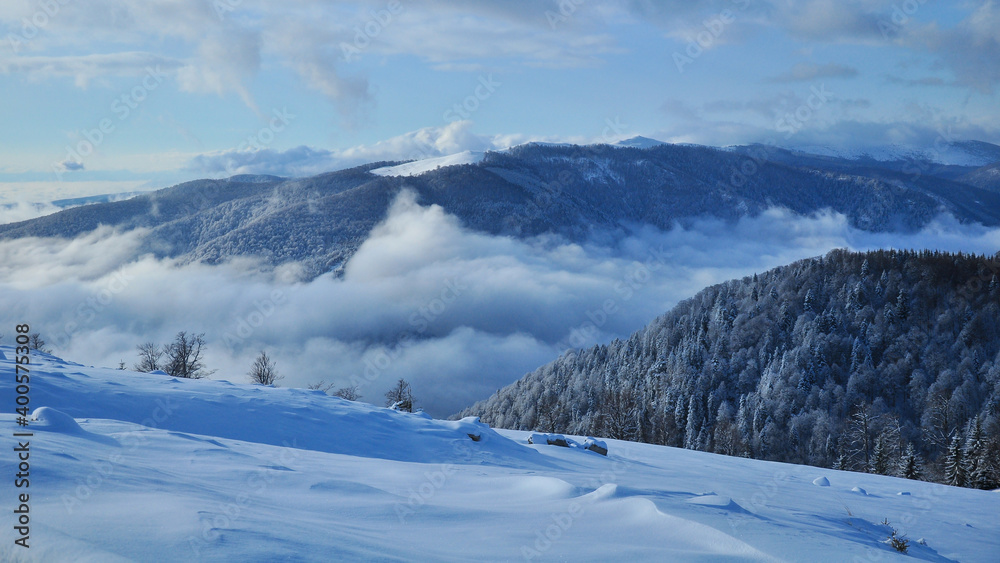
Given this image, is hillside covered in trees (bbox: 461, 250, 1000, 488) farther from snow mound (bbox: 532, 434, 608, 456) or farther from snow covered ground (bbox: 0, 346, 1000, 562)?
snow covered ground (bbox: 0, 346, 1000, 562)

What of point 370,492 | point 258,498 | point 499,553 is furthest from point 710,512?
point 258,498

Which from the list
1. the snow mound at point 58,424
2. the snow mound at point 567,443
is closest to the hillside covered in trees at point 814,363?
the snow mound at point 567,443

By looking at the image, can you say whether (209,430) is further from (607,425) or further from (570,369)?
(570,369)

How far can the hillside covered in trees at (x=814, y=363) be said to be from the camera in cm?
8738

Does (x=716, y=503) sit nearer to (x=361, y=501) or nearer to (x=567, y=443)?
(x=361, y=501)

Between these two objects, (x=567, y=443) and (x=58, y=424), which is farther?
(x=567, y=443)

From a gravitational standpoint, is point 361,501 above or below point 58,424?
below

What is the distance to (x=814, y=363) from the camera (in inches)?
3863

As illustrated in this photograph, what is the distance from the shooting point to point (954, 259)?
105m

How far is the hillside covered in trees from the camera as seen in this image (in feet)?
287

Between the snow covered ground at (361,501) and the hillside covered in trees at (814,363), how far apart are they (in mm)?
66703

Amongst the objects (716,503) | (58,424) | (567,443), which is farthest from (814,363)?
(58,424)

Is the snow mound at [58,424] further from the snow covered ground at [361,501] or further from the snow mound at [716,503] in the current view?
the snow mound at [716,503]

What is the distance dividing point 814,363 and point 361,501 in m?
109
